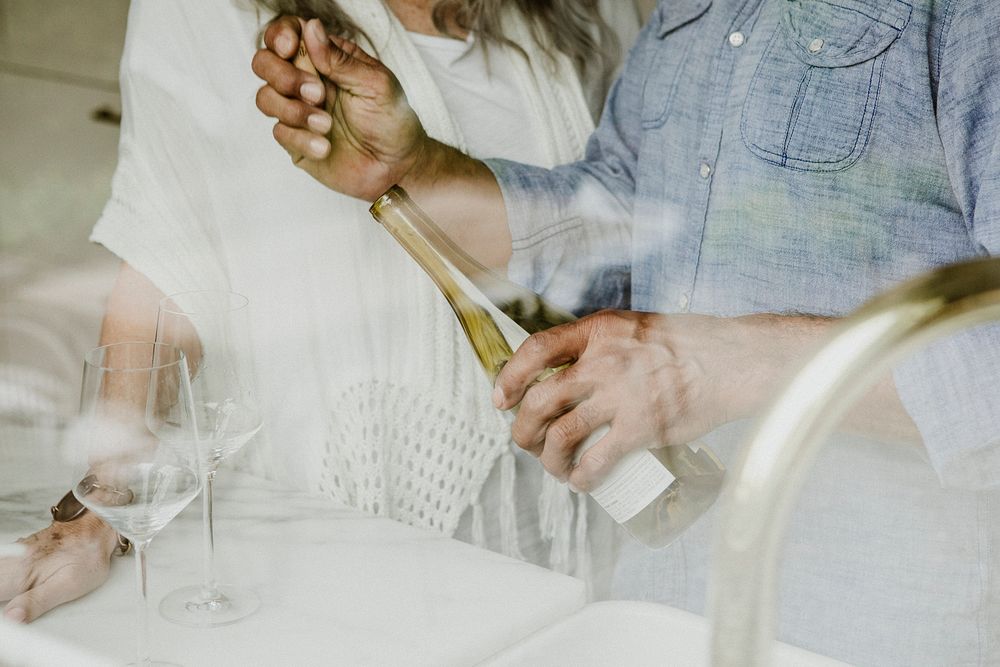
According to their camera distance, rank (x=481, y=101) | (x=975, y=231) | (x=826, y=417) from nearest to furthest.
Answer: (x=826, y=417) → (x=975, y=231) → (x=481, y=101)

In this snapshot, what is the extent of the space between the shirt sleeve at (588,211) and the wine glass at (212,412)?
0.75 feet

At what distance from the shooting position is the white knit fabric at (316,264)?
59 centimetres

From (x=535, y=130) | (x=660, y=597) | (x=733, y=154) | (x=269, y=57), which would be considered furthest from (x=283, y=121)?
(x=660, y=597)

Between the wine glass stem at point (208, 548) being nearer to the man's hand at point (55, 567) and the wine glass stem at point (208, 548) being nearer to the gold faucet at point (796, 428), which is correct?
the man's hand at point (55, 567)

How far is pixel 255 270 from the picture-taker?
0.63 meters

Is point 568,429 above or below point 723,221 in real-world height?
below

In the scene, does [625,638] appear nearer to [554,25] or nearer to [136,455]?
[136,455]

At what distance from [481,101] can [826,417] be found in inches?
19.5

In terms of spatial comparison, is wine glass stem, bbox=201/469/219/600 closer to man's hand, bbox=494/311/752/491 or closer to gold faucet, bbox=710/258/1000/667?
man's hand, bbox=494/311/752/491

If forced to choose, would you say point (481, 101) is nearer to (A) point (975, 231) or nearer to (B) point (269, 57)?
(B) point (269, 57)

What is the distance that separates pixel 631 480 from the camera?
0.59 metres

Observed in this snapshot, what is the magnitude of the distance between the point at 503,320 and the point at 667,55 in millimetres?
230

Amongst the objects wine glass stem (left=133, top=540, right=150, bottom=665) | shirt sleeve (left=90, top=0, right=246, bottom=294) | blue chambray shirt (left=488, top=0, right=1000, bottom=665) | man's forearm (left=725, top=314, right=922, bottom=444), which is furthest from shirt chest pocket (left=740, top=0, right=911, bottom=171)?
wine glass stem (left=133, top=540, right=150, bottom=665)

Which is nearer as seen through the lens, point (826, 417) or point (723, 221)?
point (826, 417)
